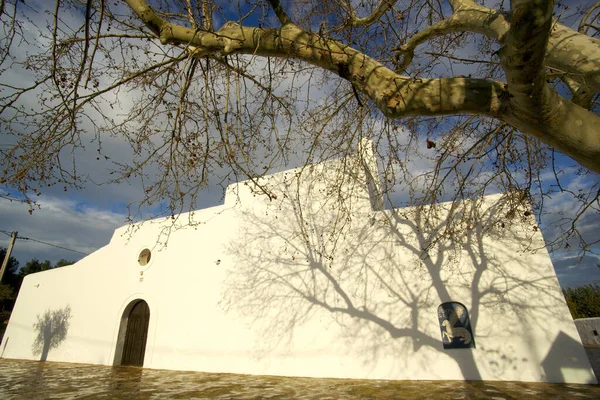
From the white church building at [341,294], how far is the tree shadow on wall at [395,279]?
24mm

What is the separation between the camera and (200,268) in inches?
332

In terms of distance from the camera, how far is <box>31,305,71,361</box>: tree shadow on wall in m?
10.4

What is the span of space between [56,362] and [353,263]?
34.2ft

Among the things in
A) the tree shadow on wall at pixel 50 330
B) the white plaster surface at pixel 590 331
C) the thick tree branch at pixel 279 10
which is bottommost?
the white plaster surface at pixel 590 331

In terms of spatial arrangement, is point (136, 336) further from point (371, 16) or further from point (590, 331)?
point (590, 331)

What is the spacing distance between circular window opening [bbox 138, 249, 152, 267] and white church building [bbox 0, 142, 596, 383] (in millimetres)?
32

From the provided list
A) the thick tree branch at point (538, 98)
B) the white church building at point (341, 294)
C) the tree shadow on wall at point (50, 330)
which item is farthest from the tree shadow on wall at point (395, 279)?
the tree shadow on wall at point (50, 330)

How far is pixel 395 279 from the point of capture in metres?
6.32

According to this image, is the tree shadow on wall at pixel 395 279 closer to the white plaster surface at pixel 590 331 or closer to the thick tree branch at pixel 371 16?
the thick tree branch at pixel 371 16

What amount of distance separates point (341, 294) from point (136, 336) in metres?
6.67

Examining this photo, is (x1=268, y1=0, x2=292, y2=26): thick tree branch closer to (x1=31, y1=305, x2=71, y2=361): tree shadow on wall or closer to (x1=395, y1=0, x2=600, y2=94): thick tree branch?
(x1=395, y1=0, x2=600, y2=94): thick tree branch

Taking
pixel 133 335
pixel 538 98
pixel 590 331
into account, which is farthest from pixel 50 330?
pixel 590 331

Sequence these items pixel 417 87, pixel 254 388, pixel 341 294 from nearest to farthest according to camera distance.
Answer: pixel 417 87
pixel 254 388
pixel 341 294

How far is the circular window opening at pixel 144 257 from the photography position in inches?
378
